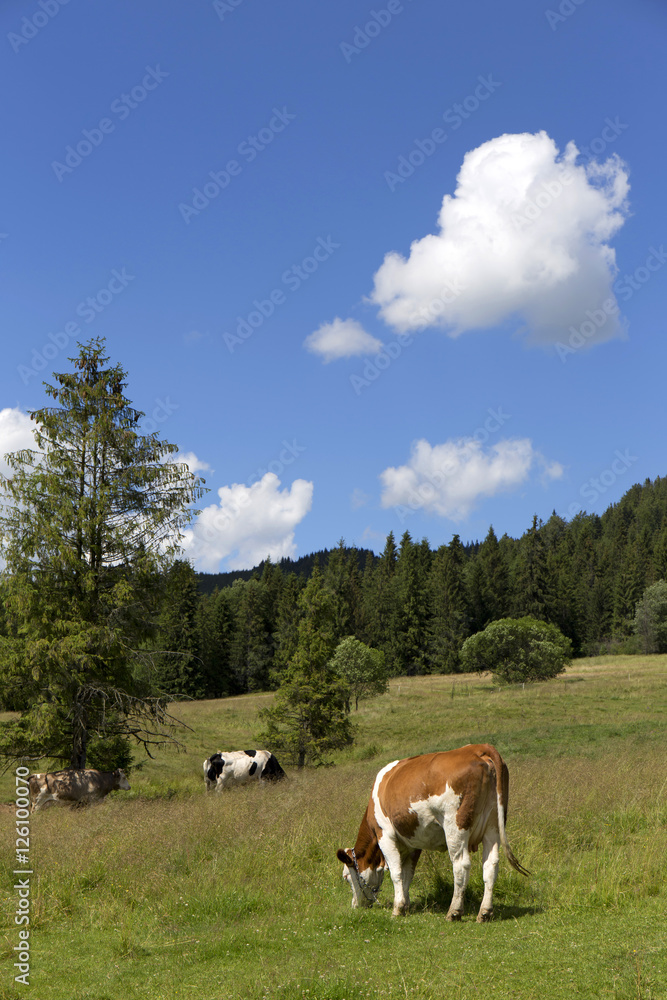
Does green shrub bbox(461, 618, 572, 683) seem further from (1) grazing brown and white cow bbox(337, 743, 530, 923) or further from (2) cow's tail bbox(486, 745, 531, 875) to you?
(2) cow's tail bbox(486, 745, 531, 875)

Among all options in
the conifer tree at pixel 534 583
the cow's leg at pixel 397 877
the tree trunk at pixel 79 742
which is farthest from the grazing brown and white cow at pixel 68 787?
the conifer tree at pixel 534 583

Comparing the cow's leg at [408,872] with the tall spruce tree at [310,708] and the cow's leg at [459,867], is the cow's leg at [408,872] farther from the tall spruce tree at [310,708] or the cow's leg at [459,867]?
the tall spruce tree at [310,708]

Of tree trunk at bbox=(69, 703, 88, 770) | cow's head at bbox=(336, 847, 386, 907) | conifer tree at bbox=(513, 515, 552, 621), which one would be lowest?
cow's head at bbox=(336, 847, 386, 907)

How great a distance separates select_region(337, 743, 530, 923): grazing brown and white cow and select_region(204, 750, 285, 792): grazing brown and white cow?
14137 mm

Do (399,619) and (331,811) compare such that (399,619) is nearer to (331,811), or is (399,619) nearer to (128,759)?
(128,759)

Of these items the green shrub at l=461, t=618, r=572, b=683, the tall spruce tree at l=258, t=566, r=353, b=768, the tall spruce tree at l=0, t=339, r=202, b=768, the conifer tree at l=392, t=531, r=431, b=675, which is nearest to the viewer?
the tall spruce tree at l=0, t=339, r=202, b=768

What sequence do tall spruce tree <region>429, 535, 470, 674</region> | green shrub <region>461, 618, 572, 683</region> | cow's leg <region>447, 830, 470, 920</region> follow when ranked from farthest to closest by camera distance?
tall spruce tree <region>429, 535, 470, 674</region> → green shrub <region>461, 618, 572, 683</region> → cow's leg <region>447, 830, 470, 920</region>

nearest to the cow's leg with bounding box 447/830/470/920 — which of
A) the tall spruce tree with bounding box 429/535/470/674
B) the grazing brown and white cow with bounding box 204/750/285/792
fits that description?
the grazing brown and white cow with bounding box 204/750/285/792

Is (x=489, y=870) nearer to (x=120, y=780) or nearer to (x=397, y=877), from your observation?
(x=397, y=877)

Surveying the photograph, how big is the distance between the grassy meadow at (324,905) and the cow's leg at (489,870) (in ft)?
0.49

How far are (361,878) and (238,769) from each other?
14.7 metres

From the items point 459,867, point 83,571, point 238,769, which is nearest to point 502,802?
point 459,867

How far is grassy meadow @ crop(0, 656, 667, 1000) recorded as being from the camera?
5199 mm

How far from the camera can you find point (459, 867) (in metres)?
6.75
